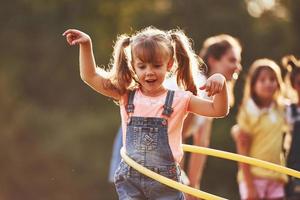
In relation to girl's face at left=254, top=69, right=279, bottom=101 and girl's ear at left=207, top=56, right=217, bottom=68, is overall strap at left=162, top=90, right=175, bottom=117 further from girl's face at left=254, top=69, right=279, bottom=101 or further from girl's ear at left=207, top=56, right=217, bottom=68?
girl's face at left=254, top=69, right=279, bottom=101

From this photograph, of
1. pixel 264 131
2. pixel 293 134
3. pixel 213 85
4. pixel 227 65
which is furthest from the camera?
pixel 264 131

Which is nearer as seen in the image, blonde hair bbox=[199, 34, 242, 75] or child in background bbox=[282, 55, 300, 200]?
child in background bbox=[282, 55, 300, 200]

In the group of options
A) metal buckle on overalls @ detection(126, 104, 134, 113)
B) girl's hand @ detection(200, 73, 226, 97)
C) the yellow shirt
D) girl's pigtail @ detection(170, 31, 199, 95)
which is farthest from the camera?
the yellow shirt

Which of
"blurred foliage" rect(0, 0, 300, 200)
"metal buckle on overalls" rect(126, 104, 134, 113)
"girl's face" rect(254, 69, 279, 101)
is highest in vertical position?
"metal buckle on overalls" rect(126, 104, 134, 113)

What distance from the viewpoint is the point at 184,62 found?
7488 mm

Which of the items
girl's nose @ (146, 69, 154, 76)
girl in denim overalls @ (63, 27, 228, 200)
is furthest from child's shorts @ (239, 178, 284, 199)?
girl's nose @ (146, 69, 154, 76)

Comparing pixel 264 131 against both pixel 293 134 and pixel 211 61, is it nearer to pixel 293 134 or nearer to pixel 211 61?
pixel 293 134

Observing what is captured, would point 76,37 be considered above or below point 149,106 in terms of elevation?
above

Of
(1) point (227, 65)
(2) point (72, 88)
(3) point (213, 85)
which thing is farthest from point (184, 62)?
(2) point (72, 88)

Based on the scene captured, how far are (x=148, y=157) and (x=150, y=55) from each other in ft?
2.07

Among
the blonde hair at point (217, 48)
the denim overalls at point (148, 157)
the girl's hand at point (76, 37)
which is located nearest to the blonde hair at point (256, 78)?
the blonde hair at point (217, 48)

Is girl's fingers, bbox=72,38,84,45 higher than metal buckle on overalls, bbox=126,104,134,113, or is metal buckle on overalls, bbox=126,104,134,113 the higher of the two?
girl's fingers, bbox=72,38,84,45

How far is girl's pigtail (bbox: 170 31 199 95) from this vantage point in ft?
24.5

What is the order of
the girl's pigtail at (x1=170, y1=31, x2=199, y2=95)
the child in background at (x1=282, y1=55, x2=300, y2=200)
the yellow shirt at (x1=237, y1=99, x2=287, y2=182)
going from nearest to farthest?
the girl's pigtail at (x1=170, y1=31, x2=199, y2=95), the child in background at (x1=282, y1=55, x2=300, y2=200), the yellow shirt at (x1=237, y1=99, x2=287, y2=182)
